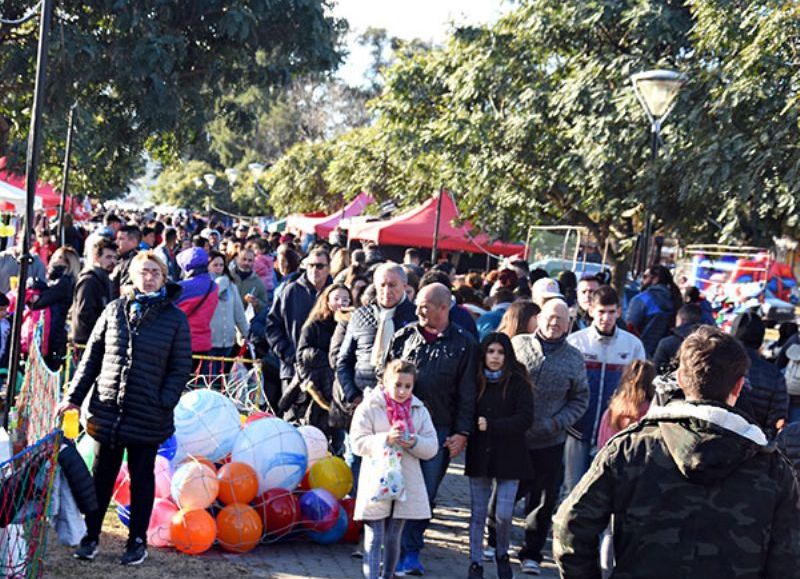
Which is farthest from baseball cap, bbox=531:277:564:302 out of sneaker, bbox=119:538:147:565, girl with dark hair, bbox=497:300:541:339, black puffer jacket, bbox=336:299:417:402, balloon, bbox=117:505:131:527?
sneaker, bbox=119:538:147:565

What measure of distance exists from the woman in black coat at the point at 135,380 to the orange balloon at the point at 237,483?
0.70m

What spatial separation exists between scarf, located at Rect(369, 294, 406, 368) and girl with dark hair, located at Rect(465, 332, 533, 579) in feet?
2.12

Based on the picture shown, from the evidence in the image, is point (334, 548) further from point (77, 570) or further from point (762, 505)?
point (762, 505)

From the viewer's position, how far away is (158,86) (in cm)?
1419

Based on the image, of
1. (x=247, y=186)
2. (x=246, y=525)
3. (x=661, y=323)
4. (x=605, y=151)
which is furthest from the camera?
(x=247, y=186)

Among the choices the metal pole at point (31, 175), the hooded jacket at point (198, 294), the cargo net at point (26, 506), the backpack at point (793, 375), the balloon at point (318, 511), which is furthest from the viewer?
the hooded jacket at point (198, 294)

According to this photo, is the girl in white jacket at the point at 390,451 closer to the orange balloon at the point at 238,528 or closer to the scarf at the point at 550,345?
the orange balloon at the point at 238,528

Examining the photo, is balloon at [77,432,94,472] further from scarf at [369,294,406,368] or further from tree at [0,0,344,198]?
tree at [0,0,344,198]

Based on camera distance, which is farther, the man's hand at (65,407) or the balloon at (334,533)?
the balloon at (334,533)

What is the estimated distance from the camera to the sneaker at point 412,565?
7267mm

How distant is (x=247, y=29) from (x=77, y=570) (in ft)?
29.9

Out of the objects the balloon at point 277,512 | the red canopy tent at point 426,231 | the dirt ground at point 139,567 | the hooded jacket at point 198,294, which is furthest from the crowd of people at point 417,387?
the red canopy tent at point 426,231

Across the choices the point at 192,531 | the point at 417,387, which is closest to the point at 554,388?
the point at 417,387

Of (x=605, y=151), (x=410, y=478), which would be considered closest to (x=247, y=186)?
(x=605, y=151)
